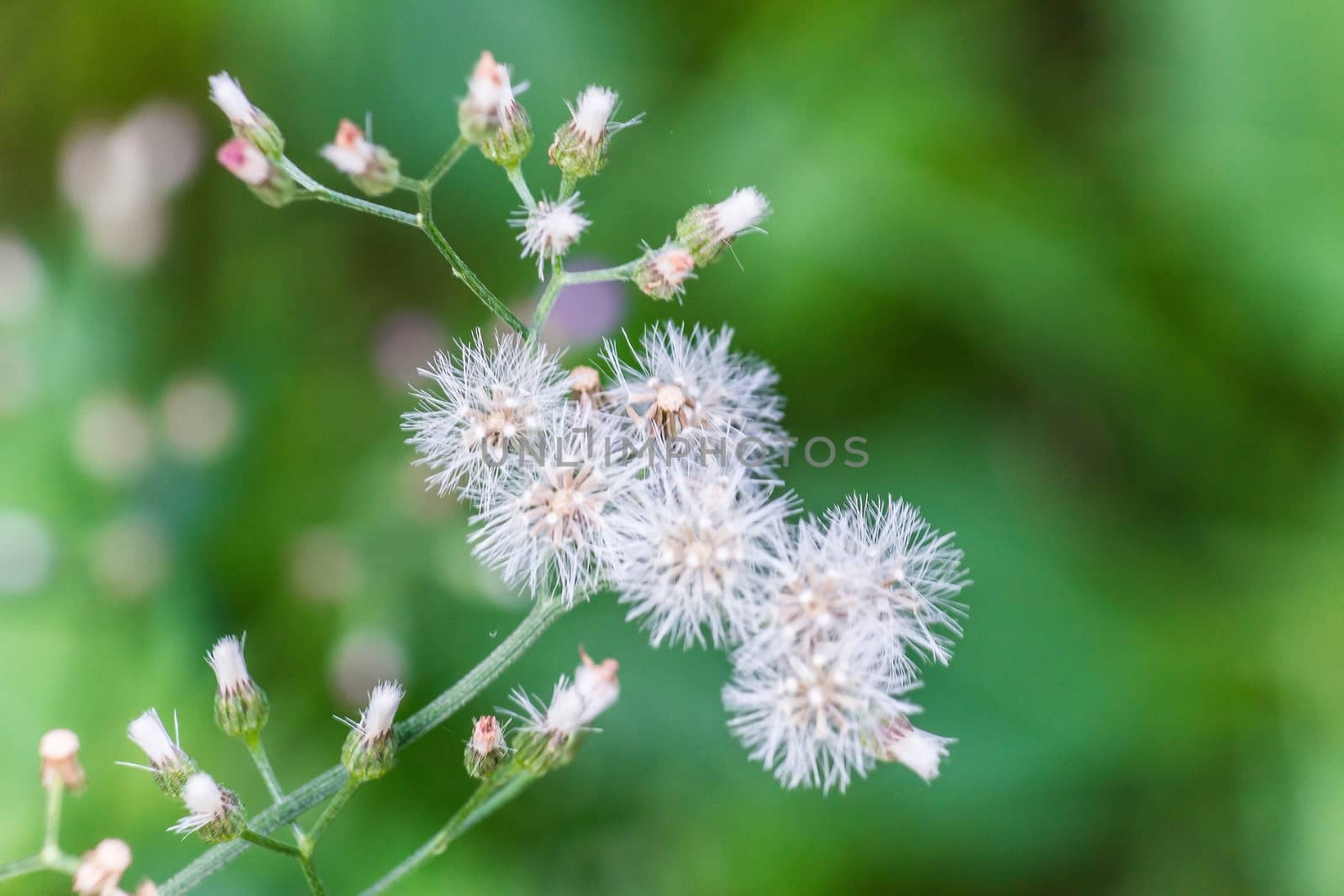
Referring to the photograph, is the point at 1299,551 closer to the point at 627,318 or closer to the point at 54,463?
the point at 627,318

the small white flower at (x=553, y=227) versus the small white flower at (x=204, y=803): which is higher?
the small white flower at (x=553, y=227)

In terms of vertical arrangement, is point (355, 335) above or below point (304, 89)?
below

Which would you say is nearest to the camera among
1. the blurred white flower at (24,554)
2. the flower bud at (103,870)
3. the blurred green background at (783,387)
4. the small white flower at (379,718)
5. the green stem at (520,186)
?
the flower bud at (103,870)

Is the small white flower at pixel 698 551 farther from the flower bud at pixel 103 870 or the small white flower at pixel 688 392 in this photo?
the flower bud at pixel 103 870

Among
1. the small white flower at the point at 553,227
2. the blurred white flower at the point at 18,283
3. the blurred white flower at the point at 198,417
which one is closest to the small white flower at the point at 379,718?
the small white flower at the point at 553,227

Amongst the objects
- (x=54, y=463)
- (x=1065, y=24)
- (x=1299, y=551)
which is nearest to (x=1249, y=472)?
(x=1299, y=551)

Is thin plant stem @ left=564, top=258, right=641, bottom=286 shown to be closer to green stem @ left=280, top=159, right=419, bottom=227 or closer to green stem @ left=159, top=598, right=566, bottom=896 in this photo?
green stem @ left=280, top=159, right=419, bottom=227

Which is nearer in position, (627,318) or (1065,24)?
(627,318)

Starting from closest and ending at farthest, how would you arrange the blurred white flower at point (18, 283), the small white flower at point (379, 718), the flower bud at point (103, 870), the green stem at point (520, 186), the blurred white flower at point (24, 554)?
1. the flower bud at point (103, 870)
2. the small white flower at point (379, 718)
3. the green stem at point (520, 186)
4. the blurred white flower at point (24, 554)
5. the blurred white flower at point (18, 283)
